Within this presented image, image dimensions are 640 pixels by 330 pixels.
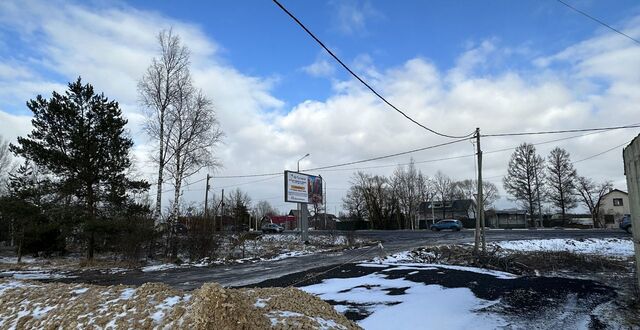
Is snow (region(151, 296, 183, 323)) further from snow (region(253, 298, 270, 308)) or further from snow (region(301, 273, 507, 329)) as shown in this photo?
snow (region(301, 273, 507, 329))

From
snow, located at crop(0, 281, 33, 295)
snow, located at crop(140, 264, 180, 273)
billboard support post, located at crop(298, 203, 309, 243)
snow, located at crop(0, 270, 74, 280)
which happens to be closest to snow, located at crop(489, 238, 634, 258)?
billboard support post, located at crop(298, 203, 309, 243)

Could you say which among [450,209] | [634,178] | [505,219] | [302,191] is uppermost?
[302,191]

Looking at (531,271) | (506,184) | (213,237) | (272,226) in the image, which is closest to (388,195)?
(506,184)

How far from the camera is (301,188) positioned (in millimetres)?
37656

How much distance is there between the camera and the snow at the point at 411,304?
300 inches

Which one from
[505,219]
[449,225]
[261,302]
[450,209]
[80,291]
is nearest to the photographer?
[261,302]

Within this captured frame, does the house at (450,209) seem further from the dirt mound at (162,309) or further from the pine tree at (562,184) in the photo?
the dirt mound at (162,309)

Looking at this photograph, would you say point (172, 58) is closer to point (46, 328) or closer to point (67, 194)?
point (67, 194)

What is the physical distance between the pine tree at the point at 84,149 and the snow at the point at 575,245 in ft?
76.1

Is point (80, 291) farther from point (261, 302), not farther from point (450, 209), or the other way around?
point (450, 209)

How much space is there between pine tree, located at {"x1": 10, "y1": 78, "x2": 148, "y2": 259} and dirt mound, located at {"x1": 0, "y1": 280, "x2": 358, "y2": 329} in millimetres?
20427

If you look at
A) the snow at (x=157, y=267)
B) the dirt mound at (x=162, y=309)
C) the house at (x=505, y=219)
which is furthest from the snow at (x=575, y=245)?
the house at (x=505, y=219)

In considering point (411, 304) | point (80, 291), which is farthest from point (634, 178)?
point (80, 291)

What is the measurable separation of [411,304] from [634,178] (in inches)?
186
